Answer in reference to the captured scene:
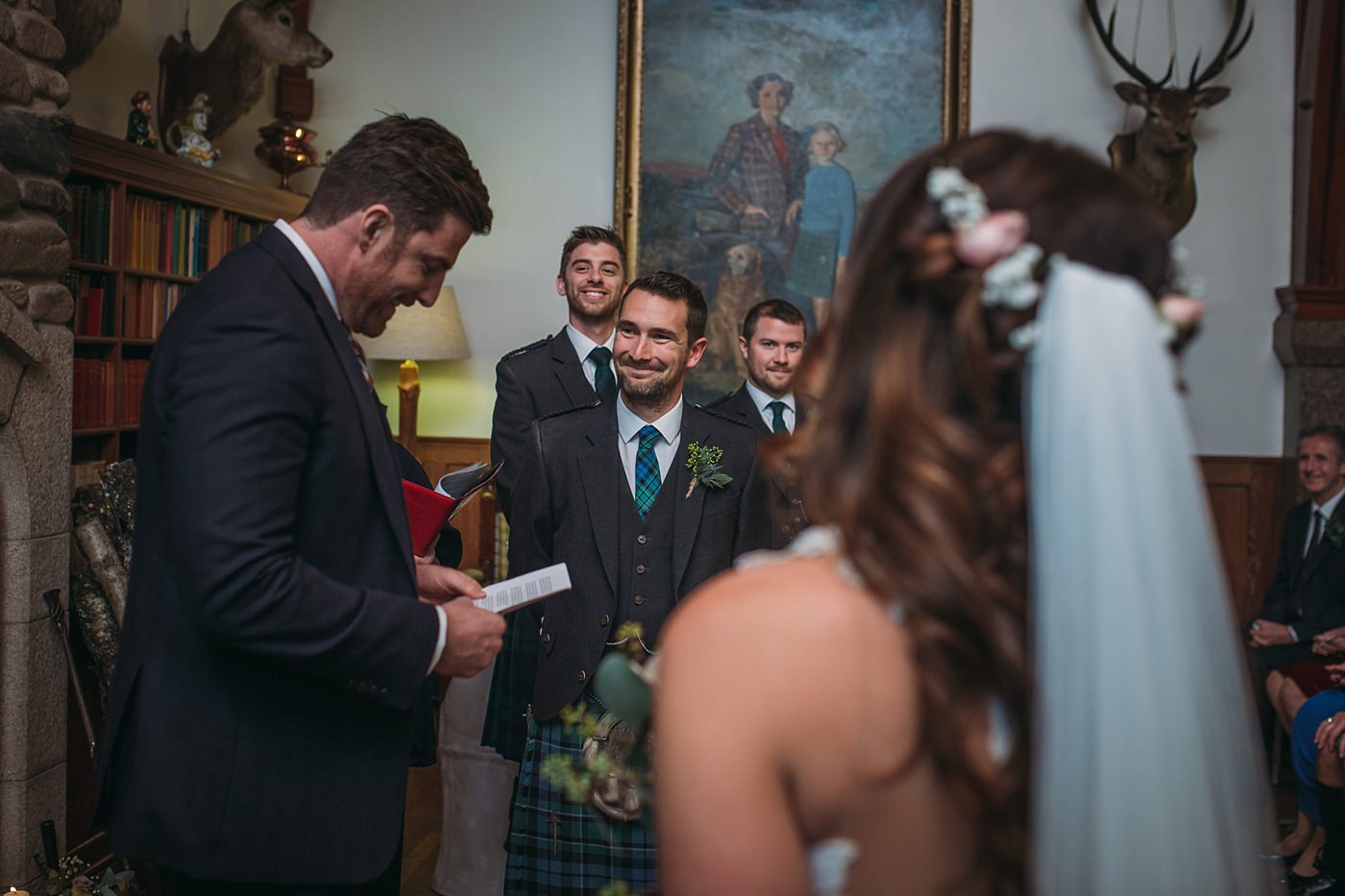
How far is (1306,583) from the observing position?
15.9ft

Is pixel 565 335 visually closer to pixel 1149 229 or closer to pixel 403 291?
pixel 403 291

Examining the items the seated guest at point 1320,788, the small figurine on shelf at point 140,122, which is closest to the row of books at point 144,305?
the small figurine on shelf at point 140,122

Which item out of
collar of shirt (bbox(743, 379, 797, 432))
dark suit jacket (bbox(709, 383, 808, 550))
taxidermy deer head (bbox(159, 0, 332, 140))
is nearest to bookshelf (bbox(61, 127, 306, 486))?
taxidermy deer head (bbox(159, 0, 332, 140))

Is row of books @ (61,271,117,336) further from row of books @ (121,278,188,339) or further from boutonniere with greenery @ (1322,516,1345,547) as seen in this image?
boutonniere with greenery @ (1322,516,1345,547)

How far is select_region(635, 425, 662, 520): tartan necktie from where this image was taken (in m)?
2.83

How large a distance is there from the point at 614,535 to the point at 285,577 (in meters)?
1.25

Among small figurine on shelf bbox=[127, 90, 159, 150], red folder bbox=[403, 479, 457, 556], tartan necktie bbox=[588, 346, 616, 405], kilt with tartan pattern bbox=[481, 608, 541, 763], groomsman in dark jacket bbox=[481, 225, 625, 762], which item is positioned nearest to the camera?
red folder bbox=[403, 479, 457, 556]

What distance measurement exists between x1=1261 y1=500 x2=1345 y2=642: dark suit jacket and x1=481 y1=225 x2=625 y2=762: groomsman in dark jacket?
9.71 feet

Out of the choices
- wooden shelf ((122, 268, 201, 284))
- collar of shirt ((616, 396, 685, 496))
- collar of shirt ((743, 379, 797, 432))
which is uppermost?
wooden shelf ((122, 268, 201, 284))

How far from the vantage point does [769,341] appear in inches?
158

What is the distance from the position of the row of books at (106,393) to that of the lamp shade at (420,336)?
1144 millimetres

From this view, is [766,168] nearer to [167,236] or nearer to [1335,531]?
[167,236]

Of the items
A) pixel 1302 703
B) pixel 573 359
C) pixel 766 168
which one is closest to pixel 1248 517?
pixel 1302 703

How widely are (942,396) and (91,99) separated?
409 centimetres
